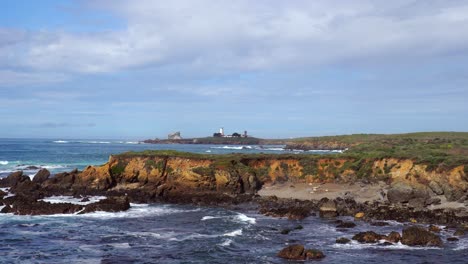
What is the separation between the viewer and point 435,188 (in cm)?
4194

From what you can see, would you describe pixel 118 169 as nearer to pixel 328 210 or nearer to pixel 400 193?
pixel 328 210

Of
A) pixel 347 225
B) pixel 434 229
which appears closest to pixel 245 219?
pixel 347 225

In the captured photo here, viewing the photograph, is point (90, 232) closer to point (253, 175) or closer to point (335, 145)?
point (253, 175)

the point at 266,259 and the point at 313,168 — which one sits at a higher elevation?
the point at 313,168

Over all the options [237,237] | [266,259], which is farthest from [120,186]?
[266,259]

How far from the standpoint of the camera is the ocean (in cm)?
2488

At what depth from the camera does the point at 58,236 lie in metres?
30.4

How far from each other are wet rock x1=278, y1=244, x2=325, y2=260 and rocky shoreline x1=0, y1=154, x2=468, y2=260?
0.70 feet

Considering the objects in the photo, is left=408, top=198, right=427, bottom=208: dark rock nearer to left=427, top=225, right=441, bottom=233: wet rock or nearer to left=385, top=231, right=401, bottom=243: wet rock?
left=427, top=225, right=441, bottom=233: wet rock

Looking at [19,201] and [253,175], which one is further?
[253,175]

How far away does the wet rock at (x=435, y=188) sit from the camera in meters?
41.4

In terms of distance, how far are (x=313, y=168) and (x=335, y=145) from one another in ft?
344

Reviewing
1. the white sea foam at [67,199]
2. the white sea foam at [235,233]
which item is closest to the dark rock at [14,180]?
the white sea foam at [67,199]

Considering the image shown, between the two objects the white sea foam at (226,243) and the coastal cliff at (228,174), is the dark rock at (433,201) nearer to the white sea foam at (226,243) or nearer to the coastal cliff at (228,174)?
the coastal cliff at (228,174)
